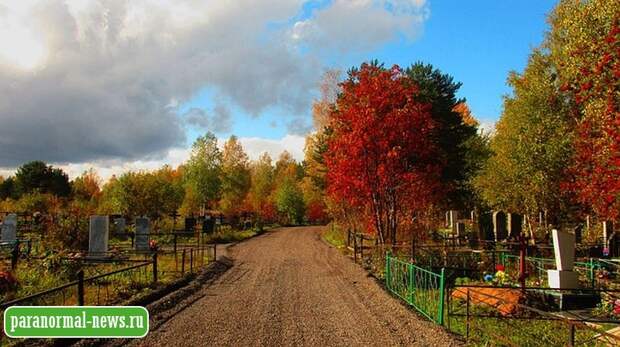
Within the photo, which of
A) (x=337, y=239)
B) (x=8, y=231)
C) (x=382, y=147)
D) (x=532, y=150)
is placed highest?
(x=532, y=150)

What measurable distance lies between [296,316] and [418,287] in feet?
11.3

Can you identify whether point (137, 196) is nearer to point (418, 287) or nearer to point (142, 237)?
point (142, 237)

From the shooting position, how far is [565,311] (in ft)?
37.9

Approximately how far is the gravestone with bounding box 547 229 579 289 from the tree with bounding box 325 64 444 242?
760cm

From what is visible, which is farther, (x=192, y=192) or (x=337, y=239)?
(x=192, y=192)

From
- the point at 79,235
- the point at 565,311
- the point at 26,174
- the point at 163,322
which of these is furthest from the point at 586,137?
the point at 26,174

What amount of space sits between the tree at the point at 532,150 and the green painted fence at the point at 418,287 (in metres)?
13.3

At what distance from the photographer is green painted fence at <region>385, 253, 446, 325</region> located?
10.5 metres

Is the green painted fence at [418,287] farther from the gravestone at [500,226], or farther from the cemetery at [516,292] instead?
the gravestone at [500,226]

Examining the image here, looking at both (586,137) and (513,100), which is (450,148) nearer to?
(513,100)

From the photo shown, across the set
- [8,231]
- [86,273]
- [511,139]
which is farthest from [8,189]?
[511,139]

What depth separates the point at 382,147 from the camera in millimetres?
19547

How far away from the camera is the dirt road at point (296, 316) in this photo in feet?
29.5

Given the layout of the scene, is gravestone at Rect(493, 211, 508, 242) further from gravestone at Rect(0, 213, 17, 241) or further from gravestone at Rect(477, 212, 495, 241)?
gravestone at Rect(0, 213, 17, 241)
